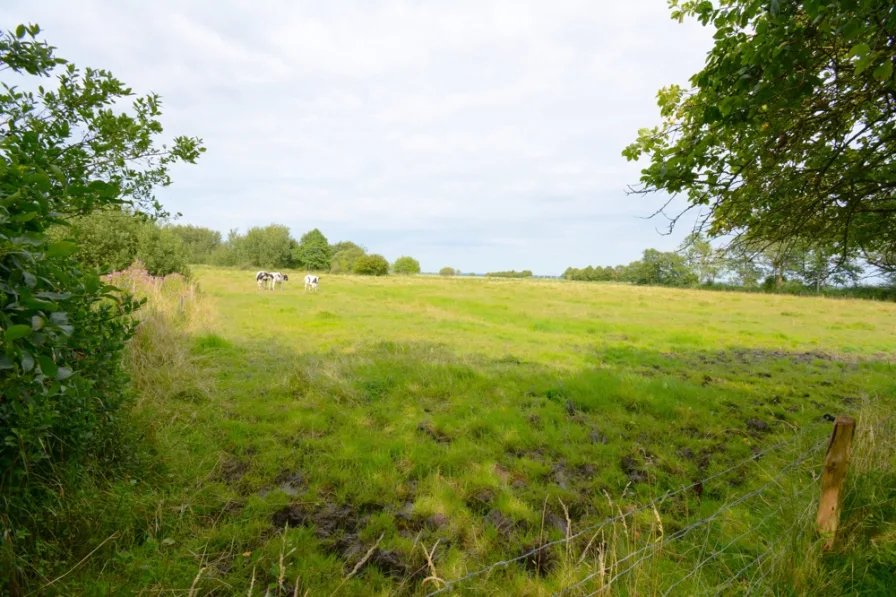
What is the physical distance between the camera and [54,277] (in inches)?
90.4

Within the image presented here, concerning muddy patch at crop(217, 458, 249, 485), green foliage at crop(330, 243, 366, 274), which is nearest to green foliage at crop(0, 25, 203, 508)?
muddy patch at crop(217, 458, 249, 485)

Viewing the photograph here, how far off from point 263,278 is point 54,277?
25847 millimetres

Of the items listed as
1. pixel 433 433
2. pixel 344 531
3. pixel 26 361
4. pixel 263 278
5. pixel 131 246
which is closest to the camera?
pixel 26 361

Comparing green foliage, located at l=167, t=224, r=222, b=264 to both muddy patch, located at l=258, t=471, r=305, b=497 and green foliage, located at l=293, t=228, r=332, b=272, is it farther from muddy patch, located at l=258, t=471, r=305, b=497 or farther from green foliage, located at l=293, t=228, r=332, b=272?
muddy patch, located at l=258, t=471, r=305, b=497

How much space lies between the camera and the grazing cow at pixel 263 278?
25.8 metres

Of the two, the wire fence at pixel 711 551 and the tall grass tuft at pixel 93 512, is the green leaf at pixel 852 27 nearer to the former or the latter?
the wire fence at pixel 711 551

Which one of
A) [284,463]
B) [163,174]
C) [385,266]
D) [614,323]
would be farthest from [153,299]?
[385,266]

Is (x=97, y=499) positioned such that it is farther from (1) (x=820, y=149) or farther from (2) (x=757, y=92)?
(1) (x=820, y=149)

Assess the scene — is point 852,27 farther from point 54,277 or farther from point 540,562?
point 54,277

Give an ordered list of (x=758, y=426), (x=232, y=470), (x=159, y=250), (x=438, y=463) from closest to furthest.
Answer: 1. (x=232, y=470)
2. (x=438, y=463)
3. (x=758, y=426)
4. (x=159, y=250)

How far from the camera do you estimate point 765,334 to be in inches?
603

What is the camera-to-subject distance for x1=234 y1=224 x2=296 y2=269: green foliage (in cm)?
6905

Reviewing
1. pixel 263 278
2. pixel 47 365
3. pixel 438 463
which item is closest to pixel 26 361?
pixel 47 365

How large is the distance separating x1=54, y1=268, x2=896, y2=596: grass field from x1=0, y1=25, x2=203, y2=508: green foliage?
2.23 ft
